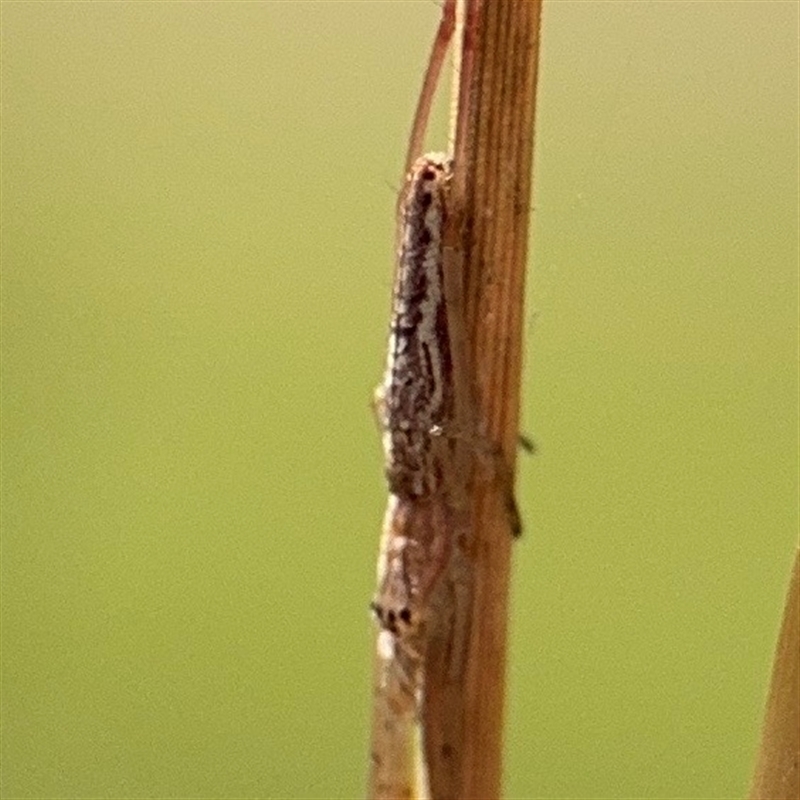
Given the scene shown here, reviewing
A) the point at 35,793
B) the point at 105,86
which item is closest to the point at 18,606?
the point at 35,793

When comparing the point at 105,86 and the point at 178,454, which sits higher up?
the point at 105,86

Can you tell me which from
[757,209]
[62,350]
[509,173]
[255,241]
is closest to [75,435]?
[62,350]

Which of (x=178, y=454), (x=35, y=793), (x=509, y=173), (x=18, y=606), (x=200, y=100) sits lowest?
(x=35, y=793)

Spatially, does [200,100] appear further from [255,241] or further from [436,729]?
[436,729]

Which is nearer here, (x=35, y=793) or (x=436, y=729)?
(x=436, y=729)

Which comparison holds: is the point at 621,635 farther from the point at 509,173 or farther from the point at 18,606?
the point at 509,173

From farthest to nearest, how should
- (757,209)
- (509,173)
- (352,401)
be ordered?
(352,401), (757,209), (509,173)

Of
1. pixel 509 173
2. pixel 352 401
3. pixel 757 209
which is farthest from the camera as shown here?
pixel 352 401
